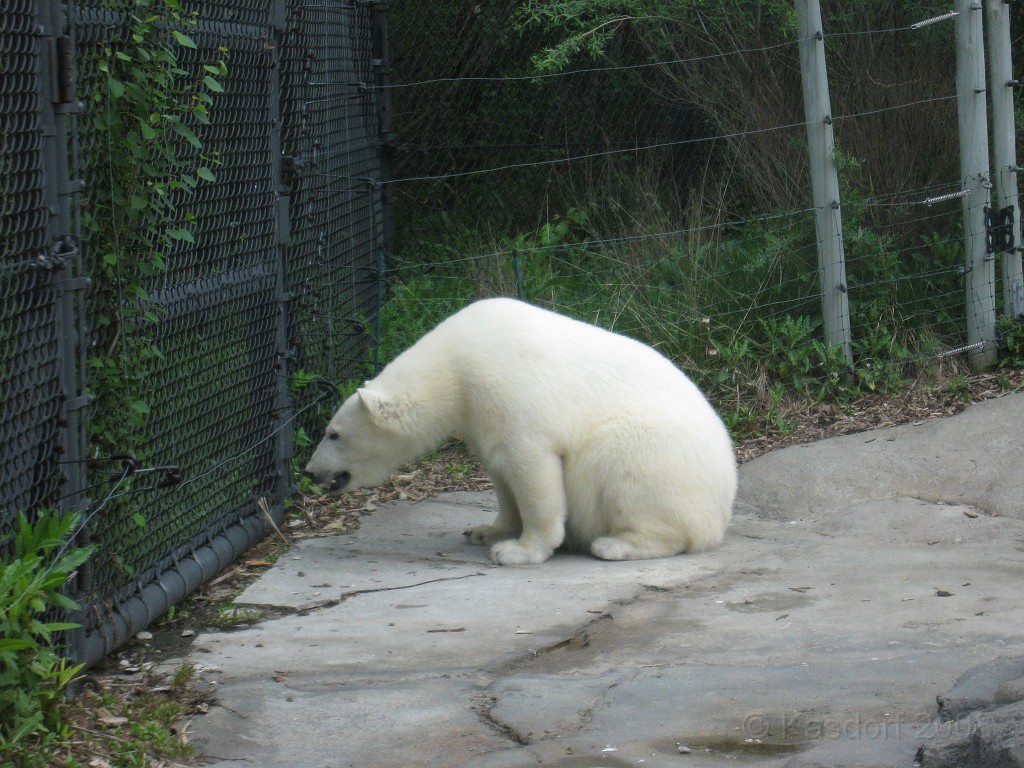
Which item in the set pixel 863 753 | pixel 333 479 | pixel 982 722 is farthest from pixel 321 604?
pixel 982 722

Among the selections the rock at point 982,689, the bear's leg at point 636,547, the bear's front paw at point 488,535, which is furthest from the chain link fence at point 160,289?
the rock at point 982,689

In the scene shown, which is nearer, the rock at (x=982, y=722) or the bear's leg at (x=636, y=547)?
the rock at (x=982, y=722)

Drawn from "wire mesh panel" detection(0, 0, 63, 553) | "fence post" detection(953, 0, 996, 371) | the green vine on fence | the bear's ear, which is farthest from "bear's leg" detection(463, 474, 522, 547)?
"fence post" detection(953, 0, 996, 371)

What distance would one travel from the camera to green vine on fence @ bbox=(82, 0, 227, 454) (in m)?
4.31

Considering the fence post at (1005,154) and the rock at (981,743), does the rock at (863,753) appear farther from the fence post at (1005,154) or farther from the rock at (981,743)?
the fence post at (1005,154)

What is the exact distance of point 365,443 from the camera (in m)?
5.87

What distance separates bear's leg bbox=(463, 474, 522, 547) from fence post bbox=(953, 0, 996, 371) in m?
3.76

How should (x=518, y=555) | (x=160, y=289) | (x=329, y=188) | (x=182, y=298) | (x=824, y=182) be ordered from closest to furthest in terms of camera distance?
(x=160, y=289)
(x=182, y=298)
(x=518, y=555)
(x=329, y=188)
(x=824, y=182)

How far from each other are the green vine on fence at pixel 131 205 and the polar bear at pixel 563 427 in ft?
4.53

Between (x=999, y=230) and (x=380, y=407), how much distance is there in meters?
4.63

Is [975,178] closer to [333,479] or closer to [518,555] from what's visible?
[518,555]

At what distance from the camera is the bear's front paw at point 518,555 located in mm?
5660

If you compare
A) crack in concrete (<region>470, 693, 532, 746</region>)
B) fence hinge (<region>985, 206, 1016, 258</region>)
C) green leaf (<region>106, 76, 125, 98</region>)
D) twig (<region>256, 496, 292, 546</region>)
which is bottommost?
crack in concrete (<region>470, 693, 532, 746</region>)

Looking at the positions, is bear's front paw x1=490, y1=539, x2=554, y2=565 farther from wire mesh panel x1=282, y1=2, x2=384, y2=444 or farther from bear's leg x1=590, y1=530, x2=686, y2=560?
wire mesh panel x1=282, y1=2, x2=384, y2=444
